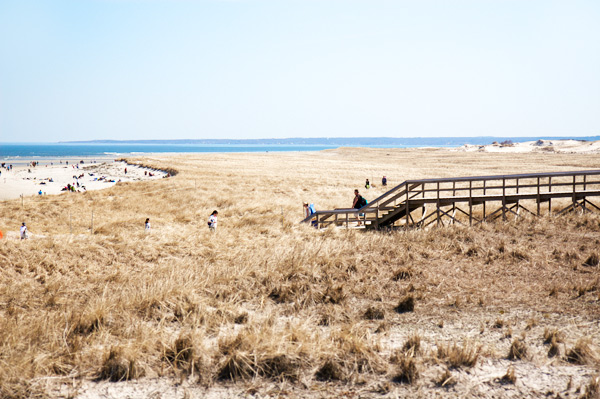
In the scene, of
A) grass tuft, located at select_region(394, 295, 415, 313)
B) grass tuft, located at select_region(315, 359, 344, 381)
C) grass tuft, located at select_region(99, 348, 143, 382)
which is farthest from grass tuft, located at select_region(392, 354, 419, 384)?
grass tuft, located at select_region(99, 348, 143, 382)

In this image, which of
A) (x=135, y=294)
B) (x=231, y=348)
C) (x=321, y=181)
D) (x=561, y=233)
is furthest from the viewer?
(x=321, y=181)

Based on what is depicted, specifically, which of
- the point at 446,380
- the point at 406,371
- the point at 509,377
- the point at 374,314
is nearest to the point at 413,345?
the point at 406,371

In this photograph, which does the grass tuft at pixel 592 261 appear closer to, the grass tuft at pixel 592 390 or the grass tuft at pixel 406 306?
the grass tuft at pixel 406 306

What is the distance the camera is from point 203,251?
1519 cm

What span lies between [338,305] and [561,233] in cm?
806

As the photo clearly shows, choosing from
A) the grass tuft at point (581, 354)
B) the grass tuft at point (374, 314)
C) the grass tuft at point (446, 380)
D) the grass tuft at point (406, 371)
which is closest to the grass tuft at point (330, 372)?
the grass tuft at point (406, 371)

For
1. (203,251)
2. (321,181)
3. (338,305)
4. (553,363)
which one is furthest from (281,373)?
(321,181)

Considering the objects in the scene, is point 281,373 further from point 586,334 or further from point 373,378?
point 586,334

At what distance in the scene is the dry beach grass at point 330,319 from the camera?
5.41m

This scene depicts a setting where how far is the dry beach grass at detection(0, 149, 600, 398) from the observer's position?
17.7ft

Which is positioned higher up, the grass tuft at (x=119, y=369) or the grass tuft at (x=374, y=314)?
the grass tuft at (x=119, y=369)

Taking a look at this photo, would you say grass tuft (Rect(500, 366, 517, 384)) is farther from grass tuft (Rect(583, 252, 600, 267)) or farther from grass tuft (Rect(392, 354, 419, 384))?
grass tuft (Rect(583, 252, 600, 267))

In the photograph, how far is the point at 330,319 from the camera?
288 inches

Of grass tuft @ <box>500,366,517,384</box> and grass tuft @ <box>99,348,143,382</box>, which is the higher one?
grass tuft @ <box>99,348,143,382</box>
